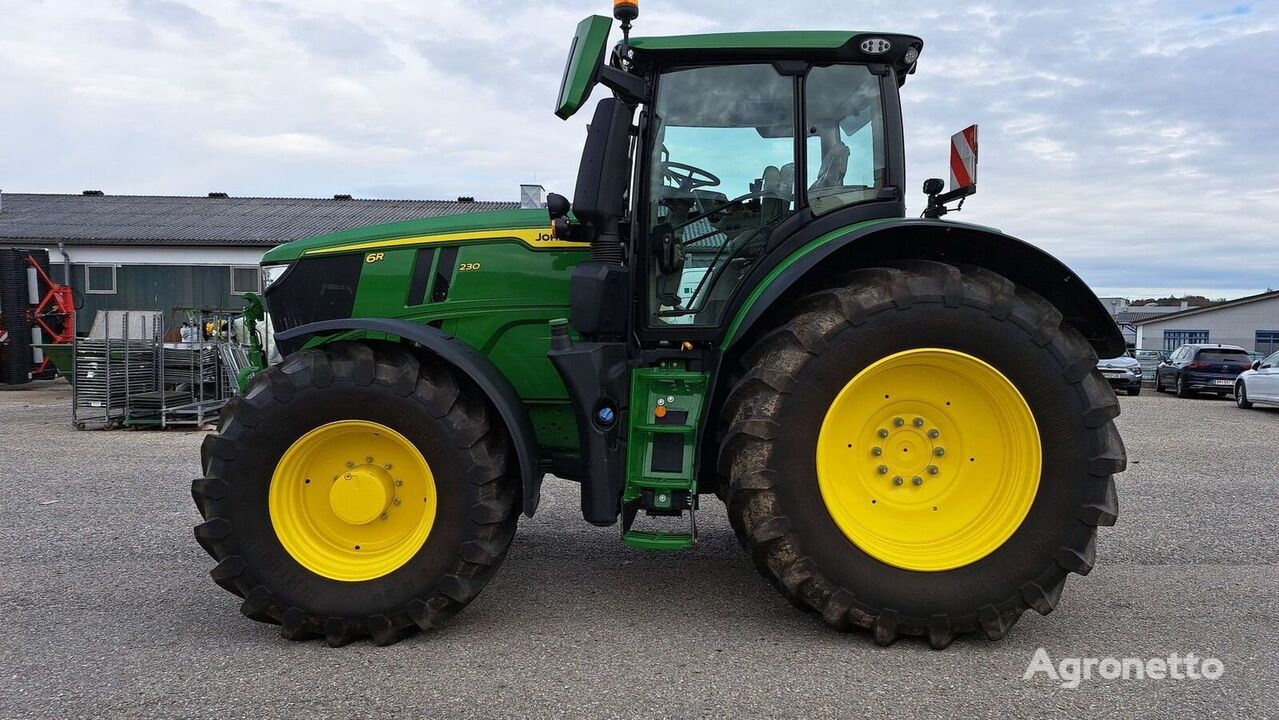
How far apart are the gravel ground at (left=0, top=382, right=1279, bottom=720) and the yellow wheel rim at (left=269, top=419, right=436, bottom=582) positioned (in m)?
0.37

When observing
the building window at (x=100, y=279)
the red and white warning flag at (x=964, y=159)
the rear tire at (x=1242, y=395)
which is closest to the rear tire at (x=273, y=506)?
the red and white warning flag at (x=964, y=159)

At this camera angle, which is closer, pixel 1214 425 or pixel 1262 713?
pixel 1262 713

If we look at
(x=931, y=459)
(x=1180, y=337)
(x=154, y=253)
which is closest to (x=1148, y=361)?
(x=1180, y=337)

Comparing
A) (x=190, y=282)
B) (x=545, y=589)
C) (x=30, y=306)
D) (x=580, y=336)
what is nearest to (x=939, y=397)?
(x=580, y=336)

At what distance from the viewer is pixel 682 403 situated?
337cm

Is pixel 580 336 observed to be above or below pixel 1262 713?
above

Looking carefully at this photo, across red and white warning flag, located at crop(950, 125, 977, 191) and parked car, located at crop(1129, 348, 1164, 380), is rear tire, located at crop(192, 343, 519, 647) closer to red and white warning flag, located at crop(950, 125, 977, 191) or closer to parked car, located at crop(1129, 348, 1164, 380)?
red and white warning flag, located at crop(950, 125, 977, 191)

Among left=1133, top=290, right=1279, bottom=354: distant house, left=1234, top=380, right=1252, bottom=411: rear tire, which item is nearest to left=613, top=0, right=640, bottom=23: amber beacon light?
left=1234, top=380, right=1252, bottom=411: rear tire

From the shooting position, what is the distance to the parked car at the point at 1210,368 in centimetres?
1817

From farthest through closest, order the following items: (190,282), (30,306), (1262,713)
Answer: (190,282) < (30,306) < (1262,713)

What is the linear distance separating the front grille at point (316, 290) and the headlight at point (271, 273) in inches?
2.7

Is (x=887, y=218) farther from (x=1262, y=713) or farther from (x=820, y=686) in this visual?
(x=1262, y=713)

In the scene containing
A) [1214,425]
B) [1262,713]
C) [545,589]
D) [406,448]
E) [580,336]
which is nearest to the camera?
[1262,713]

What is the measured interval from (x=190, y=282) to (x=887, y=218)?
21885mm
